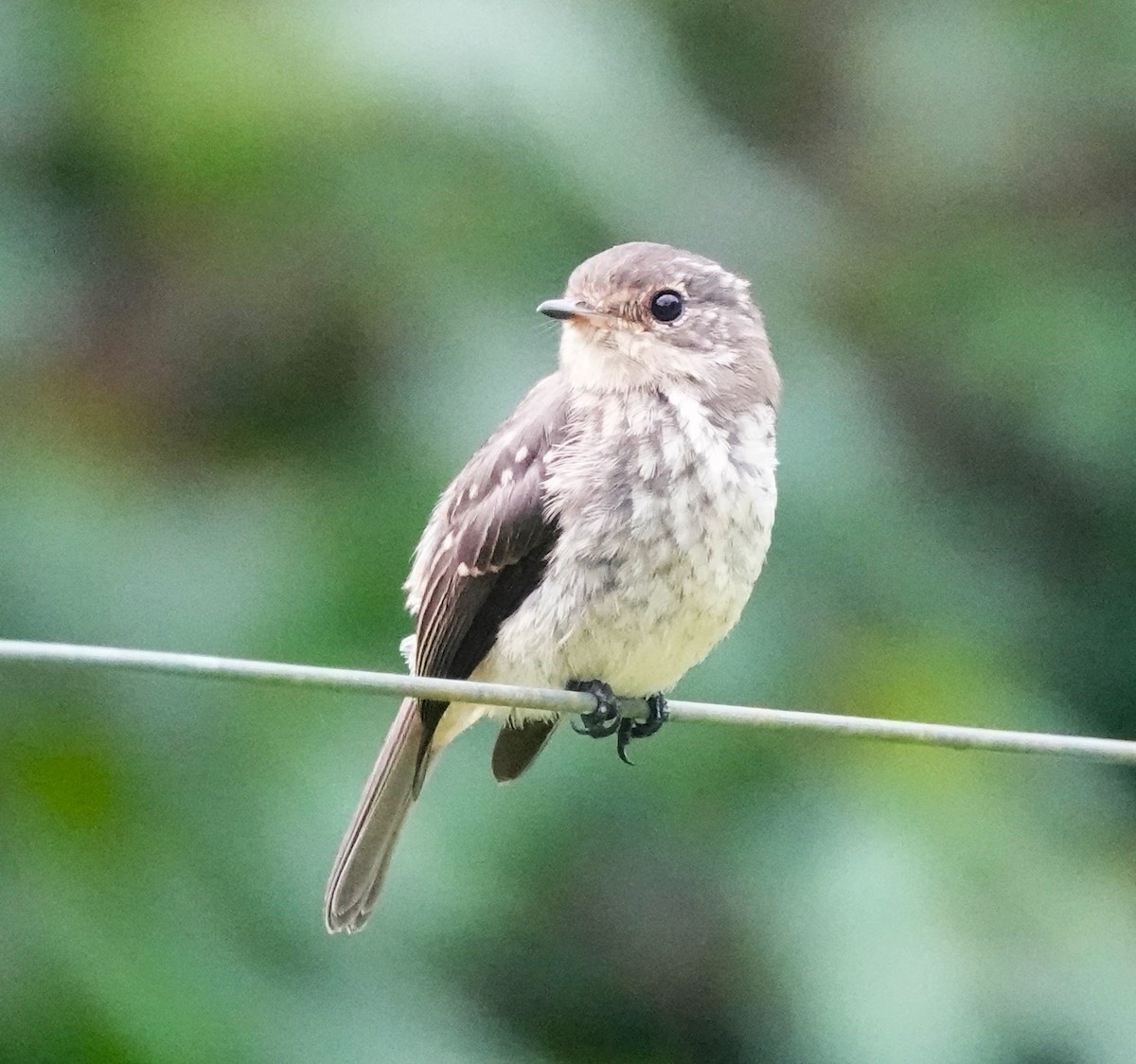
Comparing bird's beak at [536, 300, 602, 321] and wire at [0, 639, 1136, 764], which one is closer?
wire at [0, 639, 1136, 764]

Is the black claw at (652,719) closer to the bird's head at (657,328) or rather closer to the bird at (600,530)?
the bird at (600,530)

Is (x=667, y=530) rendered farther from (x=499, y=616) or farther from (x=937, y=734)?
(x=937, y=734)

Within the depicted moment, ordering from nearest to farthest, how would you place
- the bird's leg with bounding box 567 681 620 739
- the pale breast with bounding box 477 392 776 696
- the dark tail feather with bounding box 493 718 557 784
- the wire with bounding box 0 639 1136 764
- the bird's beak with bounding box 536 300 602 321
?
the wire with bounding box 0 639 1136 764
the pale breast with bounding box 477 392 776 696
the bird's leg with bounding box 567 681 620 739
the bird's beak with bounding box 536 300 602 321
the dark tail feather with bounding box 493 718 557 784

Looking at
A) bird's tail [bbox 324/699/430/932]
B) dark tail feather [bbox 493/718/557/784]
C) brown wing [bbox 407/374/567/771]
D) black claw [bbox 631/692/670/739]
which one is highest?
brown wing [bbox 407/374/567/771]

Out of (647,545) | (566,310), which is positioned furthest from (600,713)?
(566,310)

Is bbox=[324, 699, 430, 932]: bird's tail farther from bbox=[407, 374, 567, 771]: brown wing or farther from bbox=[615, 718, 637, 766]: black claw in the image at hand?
bbox=[615, 718, 637, 766]: black claw

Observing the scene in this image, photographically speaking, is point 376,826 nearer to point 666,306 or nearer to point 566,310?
point 566,310

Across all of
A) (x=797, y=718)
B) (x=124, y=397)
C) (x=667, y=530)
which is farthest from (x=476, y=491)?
(x=797, y=718)

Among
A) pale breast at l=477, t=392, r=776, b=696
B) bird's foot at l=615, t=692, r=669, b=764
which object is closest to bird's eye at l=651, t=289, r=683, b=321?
pale breast at l=477, t=392, r=776, b=696
